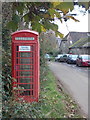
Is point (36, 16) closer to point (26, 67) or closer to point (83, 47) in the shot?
point (26, 67)

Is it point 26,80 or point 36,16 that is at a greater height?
point 36,16

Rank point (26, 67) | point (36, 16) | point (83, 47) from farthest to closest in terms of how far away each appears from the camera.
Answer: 1. point (83, 47)
2. point (26, 67)
3. point (36, 16)

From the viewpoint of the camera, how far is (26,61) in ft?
14.9

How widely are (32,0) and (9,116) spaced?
6.31ft

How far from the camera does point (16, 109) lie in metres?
3.27

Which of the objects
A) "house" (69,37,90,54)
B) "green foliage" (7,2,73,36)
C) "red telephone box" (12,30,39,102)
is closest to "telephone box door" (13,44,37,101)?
"red telephone box" (12,30,39,102)

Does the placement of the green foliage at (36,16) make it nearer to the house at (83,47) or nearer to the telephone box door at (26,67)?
the telephone box door at (26,67)

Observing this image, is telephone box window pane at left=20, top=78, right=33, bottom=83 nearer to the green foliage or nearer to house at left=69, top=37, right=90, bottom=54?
the green foliage

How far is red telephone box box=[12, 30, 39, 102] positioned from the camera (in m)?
4.46

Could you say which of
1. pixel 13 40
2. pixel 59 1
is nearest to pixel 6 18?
pixel 13 40

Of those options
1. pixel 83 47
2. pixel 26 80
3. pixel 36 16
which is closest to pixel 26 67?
pixel 26 80

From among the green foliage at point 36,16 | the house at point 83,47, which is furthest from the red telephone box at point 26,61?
the house at point 83,47

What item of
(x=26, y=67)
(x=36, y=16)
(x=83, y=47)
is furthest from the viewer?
(x=83, y=47)

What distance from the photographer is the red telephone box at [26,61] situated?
4.46 metres
